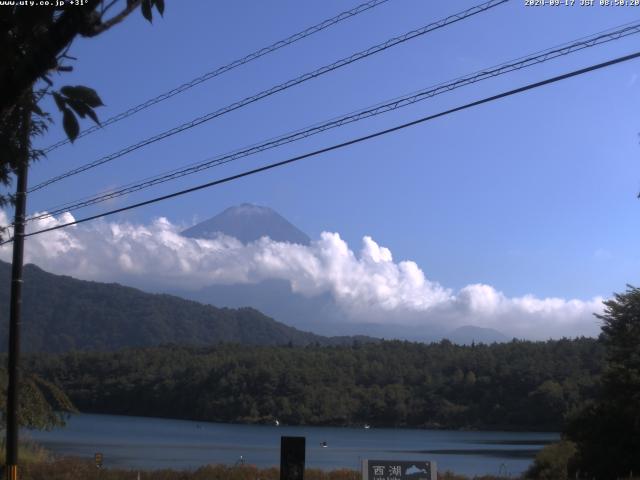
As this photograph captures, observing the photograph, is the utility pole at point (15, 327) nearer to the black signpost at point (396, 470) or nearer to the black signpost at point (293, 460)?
the black signpost at point (293, 460)

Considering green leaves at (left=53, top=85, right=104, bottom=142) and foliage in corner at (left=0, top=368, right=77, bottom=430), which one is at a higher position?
green leaves at (left=53, top=85, right=104, bottom=142)

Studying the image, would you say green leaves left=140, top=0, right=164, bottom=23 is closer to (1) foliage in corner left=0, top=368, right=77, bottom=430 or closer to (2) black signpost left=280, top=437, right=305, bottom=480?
(2) black signpost left=280, top=437, right=305, bottom=480

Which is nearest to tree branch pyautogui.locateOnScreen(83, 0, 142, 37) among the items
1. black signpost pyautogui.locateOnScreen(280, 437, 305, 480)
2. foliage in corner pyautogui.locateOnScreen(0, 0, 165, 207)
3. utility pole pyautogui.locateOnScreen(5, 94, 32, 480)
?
foliage in corner pyautogui.locateOnScreen(0, 0, 165, 207)

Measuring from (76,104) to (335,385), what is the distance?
3894 inches

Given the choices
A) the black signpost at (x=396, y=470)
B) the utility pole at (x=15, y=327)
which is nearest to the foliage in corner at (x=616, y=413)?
the black signpost at (x=396, y=470)

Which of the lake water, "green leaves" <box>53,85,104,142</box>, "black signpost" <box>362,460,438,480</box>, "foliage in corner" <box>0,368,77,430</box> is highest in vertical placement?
"green leaves" <box>53,85,104,142</box>

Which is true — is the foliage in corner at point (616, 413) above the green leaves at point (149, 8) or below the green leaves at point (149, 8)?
below

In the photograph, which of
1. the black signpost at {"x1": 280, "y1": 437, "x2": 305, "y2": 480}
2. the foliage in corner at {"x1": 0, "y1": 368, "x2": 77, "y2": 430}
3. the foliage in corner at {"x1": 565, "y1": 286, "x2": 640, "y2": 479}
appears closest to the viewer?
the black signpost at {"x1": 280, "y1": 437, "x2": 305, "y2": 480}

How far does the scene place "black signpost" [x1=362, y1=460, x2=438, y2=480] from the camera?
15.0 m

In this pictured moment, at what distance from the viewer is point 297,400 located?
96.9 m

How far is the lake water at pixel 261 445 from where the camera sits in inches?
1752

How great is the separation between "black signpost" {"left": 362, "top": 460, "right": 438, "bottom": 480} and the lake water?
Result: 17854 millimetres

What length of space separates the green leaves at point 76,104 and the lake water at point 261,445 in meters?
28.8

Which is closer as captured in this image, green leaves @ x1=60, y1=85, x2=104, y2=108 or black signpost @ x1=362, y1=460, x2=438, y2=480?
green leaves @ x1=60, y1=85, x2=104, y2=108
